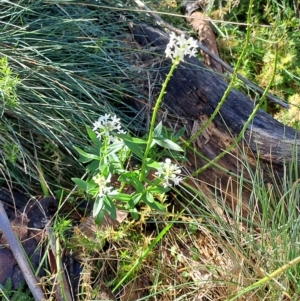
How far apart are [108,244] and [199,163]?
44 cm

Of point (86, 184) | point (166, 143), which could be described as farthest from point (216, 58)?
point (86, 184)

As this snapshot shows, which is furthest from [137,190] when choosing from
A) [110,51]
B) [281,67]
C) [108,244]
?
[281,67]

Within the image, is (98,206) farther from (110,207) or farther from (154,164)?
(154,164)

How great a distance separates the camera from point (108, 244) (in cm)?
175

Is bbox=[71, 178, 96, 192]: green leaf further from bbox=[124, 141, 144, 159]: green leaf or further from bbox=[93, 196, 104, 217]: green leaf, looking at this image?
bbox=[124, 141, 144, 159]: green leaf

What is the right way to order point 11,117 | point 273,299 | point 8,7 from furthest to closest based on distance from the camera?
point 8,7
point 11,117
point 273,299

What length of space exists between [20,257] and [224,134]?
2.68ft

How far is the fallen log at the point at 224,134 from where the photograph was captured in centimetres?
178

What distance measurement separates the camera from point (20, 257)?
5.20 ft

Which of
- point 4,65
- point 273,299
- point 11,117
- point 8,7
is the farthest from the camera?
point 8,7

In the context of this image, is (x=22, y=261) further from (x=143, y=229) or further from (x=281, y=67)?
(x=281, y=67)

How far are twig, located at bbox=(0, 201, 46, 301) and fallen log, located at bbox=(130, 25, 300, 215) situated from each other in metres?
0.62

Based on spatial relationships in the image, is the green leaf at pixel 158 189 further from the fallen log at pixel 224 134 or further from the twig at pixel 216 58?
the twig at pixel 216 58

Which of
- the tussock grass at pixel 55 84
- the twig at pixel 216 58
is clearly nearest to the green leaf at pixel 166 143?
the tussock grass at pixel 55 84
